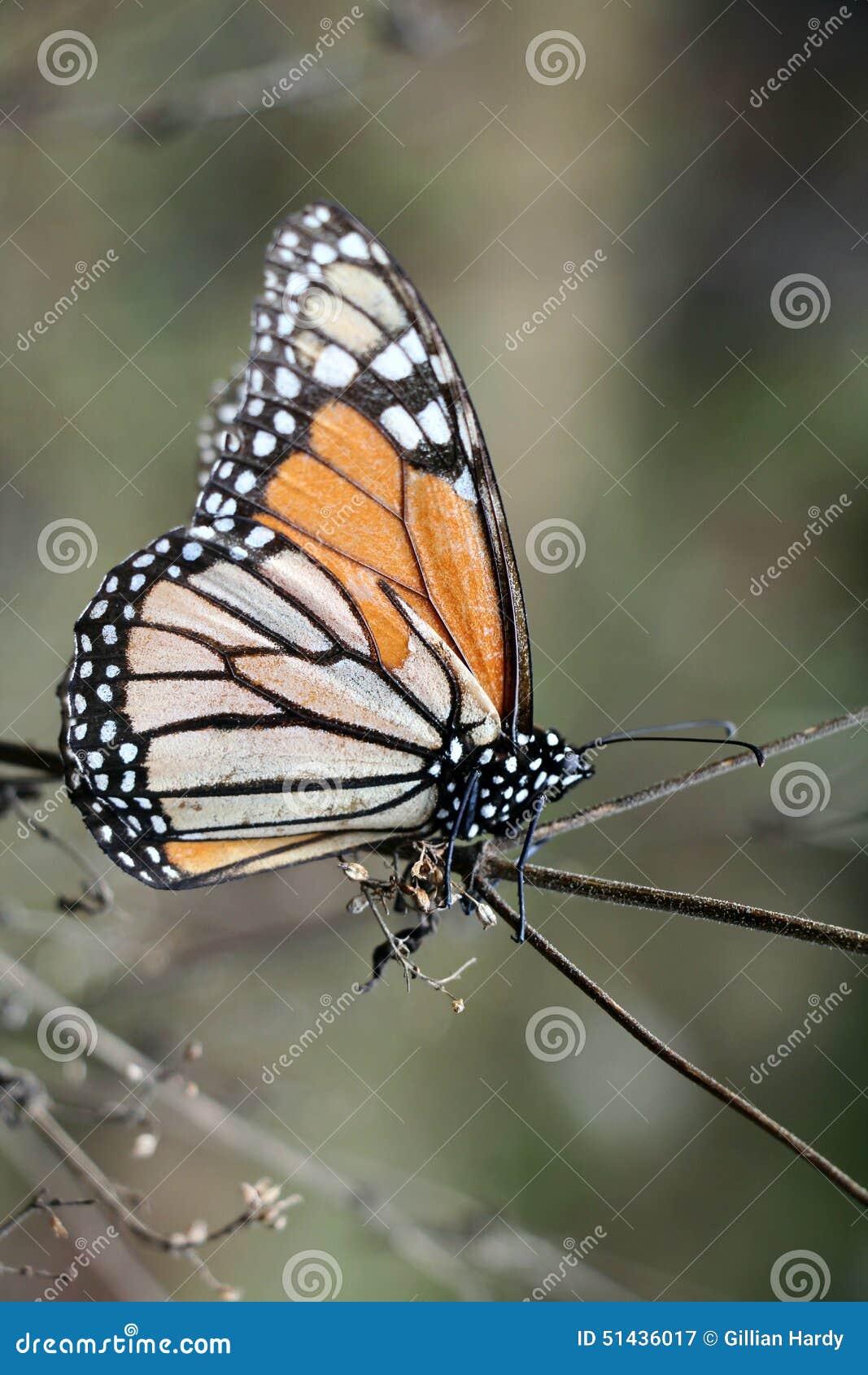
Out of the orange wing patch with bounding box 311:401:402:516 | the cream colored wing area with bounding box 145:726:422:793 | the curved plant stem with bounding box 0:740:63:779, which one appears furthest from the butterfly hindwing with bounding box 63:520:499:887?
the curved plant stem with bounding box 0:740:63:779

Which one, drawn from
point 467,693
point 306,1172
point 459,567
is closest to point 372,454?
point 459,567

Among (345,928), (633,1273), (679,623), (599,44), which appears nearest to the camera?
(345,928)

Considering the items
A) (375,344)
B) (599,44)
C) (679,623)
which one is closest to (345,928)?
(375,344)

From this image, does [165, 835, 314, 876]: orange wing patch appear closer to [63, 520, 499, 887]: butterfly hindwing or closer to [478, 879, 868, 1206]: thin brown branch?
[63, 520, 499, 887]: butterfly hindwing

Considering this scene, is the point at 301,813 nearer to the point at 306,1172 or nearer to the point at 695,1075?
the point at 695,1075

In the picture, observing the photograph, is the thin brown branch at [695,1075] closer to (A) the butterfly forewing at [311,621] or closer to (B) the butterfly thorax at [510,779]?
(B) the butterfly thorax at [510,779]

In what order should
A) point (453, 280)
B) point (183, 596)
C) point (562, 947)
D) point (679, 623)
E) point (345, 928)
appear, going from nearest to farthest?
point (183, 596) → point (345, 928) → point (562, 947) → point (679, 623) → point (453, 280)

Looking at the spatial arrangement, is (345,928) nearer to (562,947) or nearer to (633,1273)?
(562,947)
